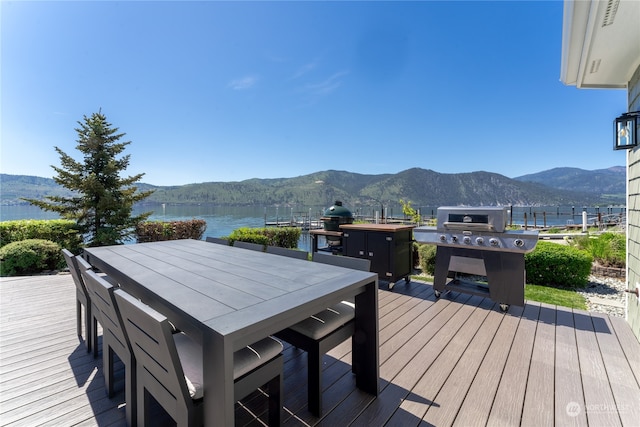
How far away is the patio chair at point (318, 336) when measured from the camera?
150 centimetres

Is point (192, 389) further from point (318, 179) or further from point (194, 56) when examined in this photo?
point (318, 179)

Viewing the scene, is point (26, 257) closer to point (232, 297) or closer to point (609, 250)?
point (232, 297)

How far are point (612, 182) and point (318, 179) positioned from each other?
115 metres

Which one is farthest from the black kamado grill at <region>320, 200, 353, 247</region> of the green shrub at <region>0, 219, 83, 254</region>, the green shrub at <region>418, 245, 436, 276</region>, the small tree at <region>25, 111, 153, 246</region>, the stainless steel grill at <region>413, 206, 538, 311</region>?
the green shrub at <region>0, 219, 83, 254</region>

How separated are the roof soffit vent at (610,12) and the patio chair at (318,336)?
2.49 metres

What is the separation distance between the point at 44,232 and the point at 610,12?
978 centimetres

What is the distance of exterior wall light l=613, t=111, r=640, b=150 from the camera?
2.49 meters

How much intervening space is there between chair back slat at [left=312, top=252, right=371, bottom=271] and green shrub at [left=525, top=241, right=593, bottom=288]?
13.8 feet

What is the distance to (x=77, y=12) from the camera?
5.80 meters

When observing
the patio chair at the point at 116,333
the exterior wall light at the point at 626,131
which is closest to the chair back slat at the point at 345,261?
the patio chair at the point at 116,333

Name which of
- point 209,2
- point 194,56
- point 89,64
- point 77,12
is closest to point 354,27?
point 209,2

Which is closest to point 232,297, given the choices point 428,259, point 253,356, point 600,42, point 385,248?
point 253,356

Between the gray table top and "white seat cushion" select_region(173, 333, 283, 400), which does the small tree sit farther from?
"white seat cushion" select_region(173, 333, 283, 400)

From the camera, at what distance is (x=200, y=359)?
50.9 inches
